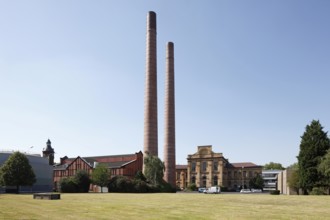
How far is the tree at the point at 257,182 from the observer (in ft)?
358

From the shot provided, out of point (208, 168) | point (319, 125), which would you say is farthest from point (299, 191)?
point (208, 168)

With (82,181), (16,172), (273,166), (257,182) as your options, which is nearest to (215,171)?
(257,182)

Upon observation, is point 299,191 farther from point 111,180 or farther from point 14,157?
point 14,157

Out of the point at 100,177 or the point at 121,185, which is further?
the point at 100,177

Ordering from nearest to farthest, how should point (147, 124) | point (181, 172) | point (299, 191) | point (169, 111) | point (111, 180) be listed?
1. point (299, 191)
2. point (111, 180)
3. point (147, 124)
4. point (169, 111)
5. point (181, 172)

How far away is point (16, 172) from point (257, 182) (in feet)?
233

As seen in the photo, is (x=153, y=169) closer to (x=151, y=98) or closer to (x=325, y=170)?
(x=151, y=98)

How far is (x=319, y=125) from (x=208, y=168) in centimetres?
5500

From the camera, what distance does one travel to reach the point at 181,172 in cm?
12619

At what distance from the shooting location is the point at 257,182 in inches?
4296

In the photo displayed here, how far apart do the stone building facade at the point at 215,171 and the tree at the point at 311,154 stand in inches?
1973

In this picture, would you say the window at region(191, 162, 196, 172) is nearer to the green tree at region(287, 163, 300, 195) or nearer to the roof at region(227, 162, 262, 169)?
the roof at region(227, 162, 262, 169)

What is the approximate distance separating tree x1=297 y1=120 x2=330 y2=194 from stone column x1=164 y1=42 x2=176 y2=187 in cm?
2902

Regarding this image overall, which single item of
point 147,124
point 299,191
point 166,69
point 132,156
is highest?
point 166,69
